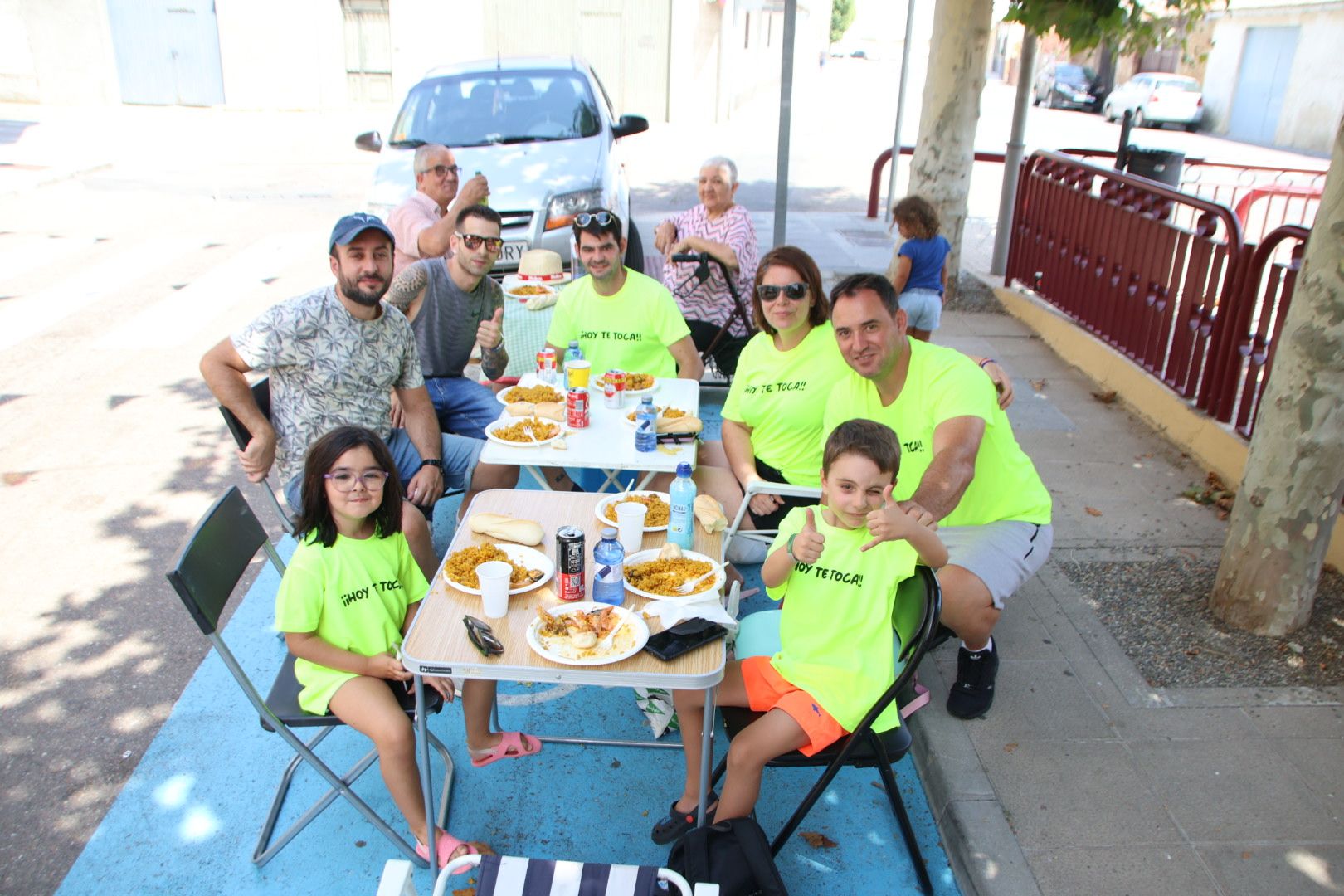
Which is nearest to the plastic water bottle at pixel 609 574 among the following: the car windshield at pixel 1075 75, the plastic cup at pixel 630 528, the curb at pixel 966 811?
the plastic cup at pixel 630 528

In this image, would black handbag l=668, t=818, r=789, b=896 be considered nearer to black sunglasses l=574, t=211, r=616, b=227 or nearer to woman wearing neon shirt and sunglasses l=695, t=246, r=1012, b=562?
woman wearing neon shirt and sunglasses l=695, t=246, r=1012, b=562

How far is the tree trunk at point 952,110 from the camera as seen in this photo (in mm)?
8648

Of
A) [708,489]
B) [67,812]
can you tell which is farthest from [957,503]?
[67,812]

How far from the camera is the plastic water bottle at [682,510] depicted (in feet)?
10.6

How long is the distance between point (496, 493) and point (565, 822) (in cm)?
122

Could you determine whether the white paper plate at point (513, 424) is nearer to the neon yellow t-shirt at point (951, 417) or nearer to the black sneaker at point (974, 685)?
the neon yellow t-shirt at point (951, 417)

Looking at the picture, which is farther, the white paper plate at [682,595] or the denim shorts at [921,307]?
the denim shorts at [921,307]

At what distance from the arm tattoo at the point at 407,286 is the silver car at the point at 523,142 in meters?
2.89

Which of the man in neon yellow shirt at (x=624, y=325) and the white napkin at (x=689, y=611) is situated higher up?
the man in neon yellow shirt at (x=624, y=325)

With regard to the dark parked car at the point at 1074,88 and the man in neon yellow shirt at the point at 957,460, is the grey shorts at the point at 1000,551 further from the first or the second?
the dark parked car at the point at 1074,88

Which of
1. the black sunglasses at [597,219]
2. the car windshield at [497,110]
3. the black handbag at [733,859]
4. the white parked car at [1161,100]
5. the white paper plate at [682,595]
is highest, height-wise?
the white parked car at [1161,100]

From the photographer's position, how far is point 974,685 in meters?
3.77

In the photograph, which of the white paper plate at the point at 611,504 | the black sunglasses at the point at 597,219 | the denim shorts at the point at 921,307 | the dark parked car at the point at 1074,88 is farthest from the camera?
A: the dark parked car at the point at 1074,88

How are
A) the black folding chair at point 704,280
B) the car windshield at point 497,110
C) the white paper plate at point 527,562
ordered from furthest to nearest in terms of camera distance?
the car windshield at point 497,110 → the black folding chair at point 704,280 → the white paper plate at point 527,562
